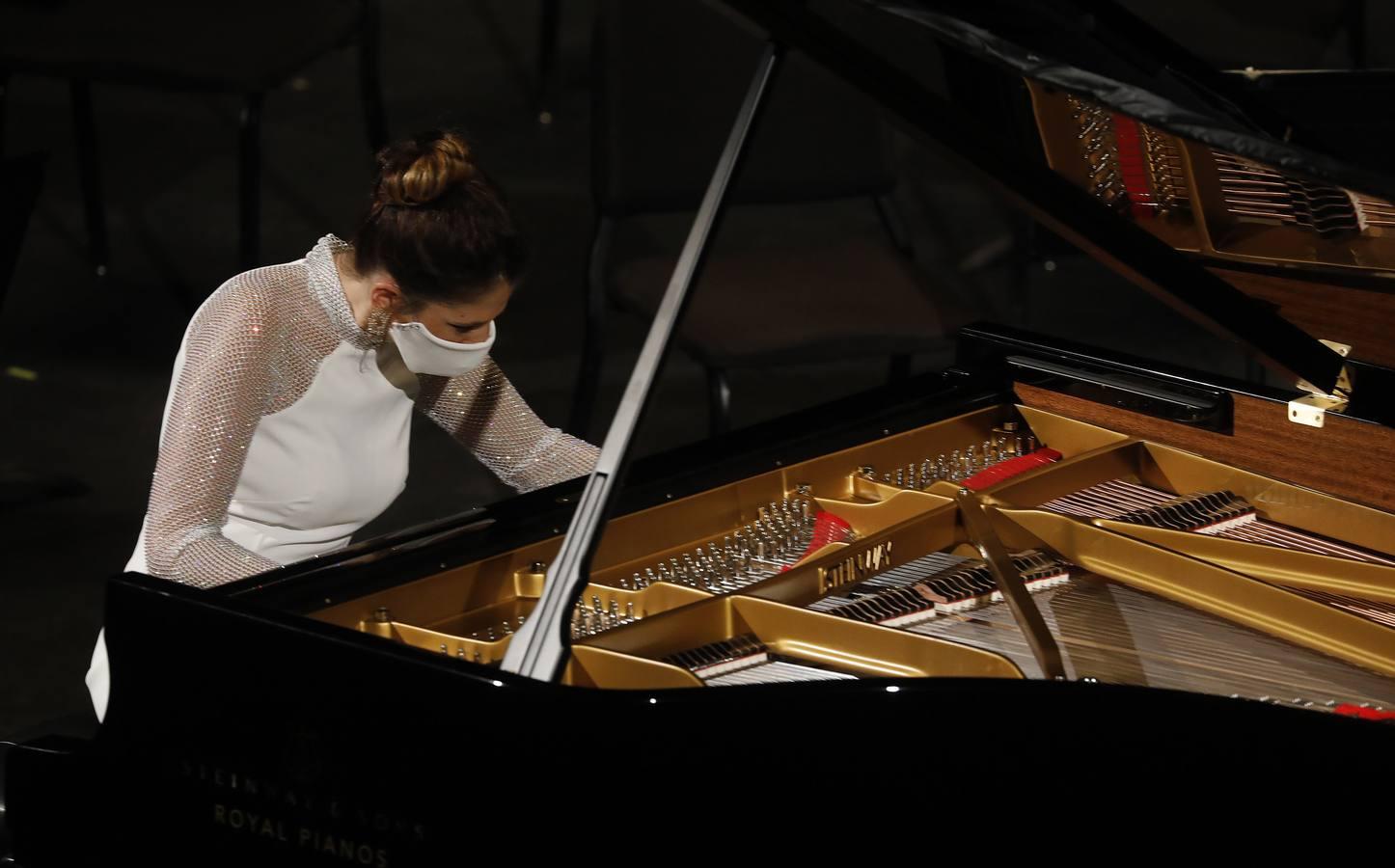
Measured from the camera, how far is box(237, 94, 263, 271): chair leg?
416cm

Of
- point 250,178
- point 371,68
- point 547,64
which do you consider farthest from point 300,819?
point 547,64

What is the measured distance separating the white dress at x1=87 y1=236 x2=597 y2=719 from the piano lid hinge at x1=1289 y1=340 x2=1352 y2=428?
0.90m

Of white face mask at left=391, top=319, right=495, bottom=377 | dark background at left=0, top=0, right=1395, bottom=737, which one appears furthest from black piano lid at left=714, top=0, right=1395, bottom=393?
dark background at left=0, top=0, right=1395, bottom=737

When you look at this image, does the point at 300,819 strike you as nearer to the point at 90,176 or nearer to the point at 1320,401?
the point at 1320,401

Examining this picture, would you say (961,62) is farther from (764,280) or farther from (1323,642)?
(764,280)

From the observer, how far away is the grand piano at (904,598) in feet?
5.28

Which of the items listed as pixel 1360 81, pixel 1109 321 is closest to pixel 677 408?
pixel 1109 321

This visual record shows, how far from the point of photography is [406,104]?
604 centimetres

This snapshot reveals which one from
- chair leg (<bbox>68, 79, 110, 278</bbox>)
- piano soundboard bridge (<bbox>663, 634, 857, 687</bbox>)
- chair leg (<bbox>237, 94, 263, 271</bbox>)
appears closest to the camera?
piano soundboard bridge (<bbox>663, 634, 857, 687</bbox>)

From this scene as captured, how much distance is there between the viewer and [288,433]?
7.43 feet

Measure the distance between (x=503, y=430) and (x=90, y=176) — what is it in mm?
2763

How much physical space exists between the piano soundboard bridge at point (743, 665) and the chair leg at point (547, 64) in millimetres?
4276

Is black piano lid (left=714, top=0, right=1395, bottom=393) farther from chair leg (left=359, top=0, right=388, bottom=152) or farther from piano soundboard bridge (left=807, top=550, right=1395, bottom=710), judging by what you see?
chair leg (left=359, top=0, right=388, bottom=152)

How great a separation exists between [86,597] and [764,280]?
4.61 ft
